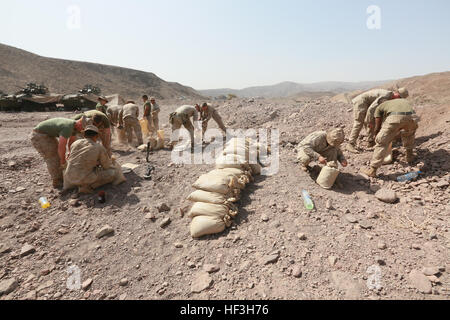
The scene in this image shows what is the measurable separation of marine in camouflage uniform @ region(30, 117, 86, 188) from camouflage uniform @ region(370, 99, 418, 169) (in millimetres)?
4730

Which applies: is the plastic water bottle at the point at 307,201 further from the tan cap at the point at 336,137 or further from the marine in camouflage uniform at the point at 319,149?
the tan cap at the point at 336,137

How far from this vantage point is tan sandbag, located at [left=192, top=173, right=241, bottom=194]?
9.48 ft

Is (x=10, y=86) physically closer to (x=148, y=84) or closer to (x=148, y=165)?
(x=148, y=84)

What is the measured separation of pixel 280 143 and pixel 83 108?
11.6m

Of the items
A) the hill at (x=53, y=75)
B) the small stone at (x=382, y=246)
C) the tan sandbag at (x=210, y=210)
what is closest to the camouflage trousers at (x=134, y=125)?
the tan sandbag at (x=210, y=210)

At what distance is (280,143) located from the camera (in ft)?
17.3

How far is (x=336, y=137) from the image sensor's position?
3.48m

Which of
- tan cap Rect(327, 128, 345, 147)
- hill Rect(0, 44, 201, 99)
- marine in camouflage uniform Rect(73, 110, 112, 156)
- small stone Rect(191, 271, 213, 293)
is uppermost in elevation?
hill Rect(0, 44, 201, 99)

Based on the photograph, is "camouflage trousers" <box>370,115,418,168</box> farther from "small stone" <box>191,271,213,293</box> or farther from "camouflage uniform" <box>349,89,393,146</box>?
"small stone" <box>191,271,213,293</box>

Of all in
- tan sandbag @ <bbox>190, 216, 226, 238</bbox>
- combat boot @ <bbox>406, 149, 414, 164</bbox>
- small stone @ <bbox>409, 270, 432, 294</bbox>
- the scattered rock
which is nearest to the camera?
small stone @ <bbox>409, 270, 432, 294</bbox>

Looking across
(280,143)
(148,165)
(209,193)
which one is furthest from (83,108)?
(209,193)

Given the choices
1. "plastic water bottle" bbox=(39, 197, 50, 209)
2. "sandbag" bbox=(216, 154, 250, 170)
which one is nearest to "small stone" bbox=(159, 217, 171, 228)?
"sandbag" bbox=(216, 154, 250, 170)

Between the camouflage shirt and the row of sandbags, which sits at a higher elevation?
the camouflage shirt

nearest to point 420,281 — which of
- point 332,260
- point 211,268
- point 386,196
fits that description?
point 332,260
